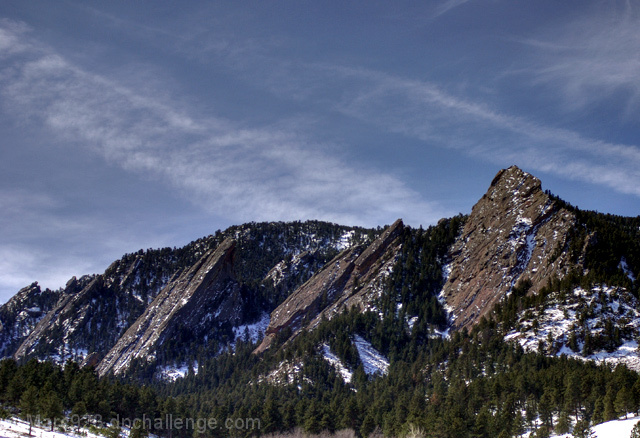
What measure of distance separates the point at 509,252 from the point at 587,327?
4878 centimetres

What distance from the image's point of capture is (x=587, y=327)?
5133 inches

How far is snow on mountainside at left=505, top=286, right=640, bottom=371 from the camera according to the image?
125 m

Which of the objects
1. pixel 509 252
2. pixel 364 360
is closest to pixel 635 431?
pixel 364 360

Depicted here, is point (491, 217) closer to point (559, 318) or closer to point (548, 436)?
point (559, 318)

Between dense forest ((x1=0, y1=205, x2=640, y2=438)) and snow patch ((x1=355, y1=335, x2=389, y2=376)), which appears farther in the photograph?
snow patch ((x1=355, y1=335, x2=389, y2=376))

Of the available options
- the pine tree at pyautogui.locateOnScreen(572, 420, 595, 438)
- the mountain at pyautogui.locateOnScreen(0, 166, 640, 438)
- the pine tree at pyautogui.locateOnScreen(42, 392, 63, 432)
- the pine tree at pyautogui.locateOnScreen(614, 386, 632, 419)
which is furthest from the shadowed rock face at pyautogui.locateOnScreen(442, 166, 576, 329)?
the pine tree at pyautogui.locateOnScreen(42, 392, 63, 432)

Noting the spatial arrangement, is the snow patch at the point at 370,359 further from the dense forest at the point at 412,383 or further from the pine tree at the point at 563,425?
the pine tree at the point at 563,425

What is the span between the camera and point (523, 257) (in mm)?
173875

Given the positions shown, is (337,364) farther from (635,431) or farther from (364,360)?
(635,431)

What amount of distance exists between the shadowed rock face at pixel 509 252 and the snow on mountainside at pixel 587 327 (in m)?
16.2

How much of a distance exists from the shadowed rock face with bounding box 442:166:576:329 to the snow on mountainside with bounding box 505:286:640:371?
1616 cm

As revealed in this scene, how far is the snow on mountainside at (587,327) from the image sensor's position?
125312 mm

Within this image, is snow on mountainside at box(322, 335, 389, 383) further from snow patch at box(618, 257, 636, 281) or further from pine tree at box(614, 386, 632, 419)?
pine tree at box(614, 386, 632, 419)

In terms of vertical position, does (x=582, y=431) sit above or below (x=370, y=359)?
below
